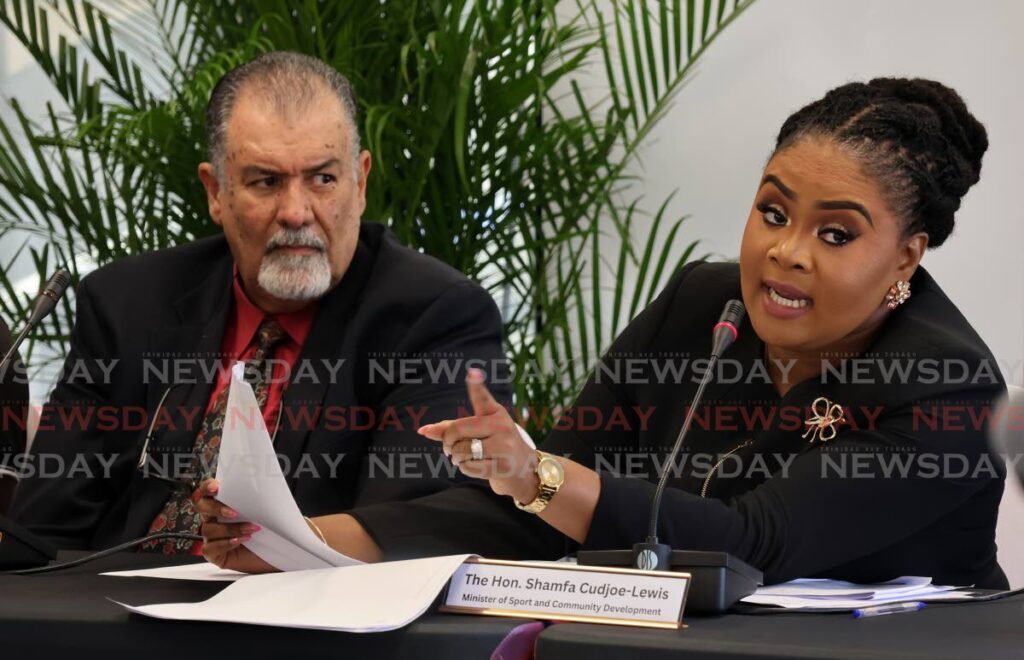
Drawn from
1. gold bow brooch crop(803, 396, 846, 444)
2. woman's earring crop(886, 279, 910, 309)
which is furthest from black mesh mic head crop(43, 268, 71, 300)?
woman's earring crop(886, 279, 910, 309)

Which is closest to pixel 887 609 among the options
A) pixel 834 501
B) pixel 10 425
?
pixel 834 501

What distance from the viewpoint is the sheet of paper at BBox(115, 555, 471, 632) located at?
1182 mm

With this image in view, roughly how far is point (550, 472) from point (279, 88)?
1.20 metres

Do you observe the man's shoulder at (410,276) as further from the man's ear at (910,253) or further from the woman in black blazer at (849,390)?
the man's ear at (910,253)

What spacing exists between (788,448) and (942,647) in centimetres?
77

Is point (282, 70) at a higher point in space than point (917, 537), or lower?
higher

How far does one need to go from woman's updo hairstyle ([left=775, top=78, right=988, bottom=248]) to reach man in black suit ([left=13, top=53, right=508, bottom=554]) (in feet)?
2.61

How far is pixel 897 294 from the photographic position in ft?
6.08

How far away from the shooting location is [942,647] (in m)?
1.08

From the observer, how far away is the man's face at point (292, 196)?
7.72ft

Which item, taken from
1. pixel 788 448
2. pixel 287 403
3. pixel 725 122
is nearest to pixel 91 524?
pixel 287 403

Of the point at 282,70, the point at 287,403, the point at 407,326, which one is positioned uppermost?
the point at 282,70

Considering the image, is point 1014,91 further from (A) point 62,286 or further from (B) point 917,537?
(A) point 62,286

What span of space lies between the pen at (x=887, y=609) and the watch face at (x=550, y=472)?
37cm
